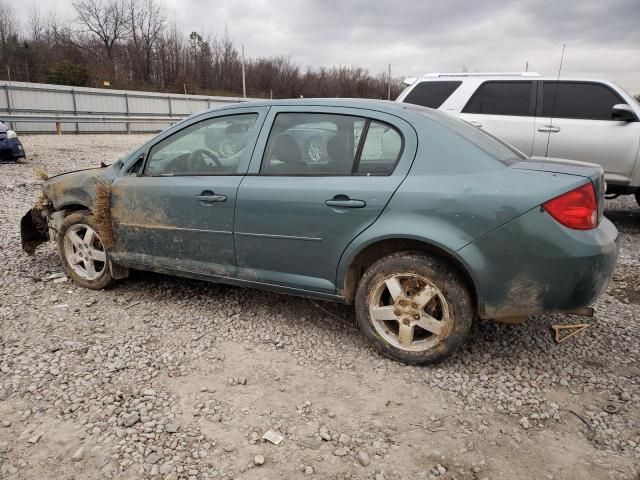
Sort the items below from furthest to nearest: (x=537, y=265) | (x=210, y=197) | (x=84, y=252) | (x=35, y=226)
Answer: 1. (x=35, y=226)
2. (x=84, y=252)
3. (x=210, y=197)
4. (x=537, y=265)

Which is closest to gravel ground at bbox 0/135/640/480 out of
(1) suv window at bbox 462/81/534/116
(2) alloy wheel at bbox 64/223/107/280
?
(2) alloy wheel at bbox 64/223/107/280

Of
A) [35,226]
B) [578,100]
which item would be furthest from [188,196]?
[578,100]

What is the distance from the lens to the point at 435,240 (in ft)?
9.24

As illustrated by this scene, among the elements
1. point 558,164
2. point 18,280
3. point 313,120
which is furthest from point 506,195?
point 18,280

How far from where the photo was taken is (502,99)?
6711 mm

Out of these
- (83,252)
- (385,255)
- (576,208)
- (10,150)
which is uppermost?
(576,208)

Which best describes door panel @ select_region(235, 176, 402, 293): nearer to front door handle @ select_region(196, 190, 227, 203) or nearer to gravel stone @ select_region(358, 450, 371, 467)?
front door handle @ select_region(196, 190, 227, 203)

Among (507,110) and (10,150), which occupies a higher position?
(507,110)

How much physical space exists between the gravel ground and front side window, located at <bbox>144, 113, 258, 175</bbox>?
1148 mm

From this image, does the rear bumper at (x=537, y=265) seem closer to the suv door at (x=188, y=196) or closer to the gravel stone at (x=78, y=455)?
the suv door at (x=188, y=196)

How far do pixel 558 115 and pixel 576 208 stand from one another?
14.5 ft

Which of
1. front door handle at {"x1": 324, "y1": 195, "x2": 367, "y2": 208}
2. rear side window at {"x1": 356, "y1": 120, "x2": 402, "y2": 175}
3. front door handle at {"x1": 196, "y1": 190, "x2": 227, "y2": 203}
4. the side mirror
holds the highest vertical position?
the side mirror

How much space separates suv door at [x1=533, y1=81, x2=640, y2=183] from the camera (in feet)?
20.2

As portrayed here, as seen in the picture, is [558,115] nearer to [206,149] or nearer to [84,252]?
[206,149]
